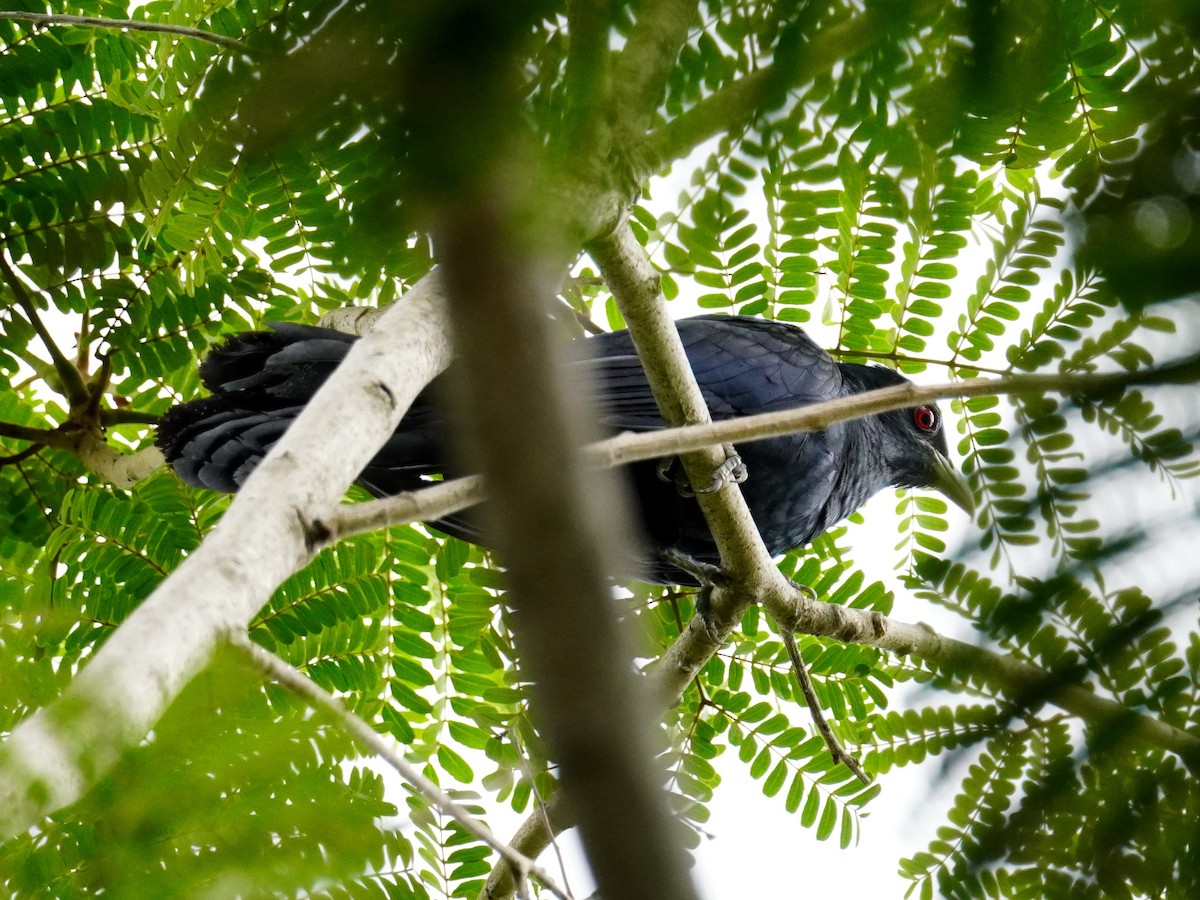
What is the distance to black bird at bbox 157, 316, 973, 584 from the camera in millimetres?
2516

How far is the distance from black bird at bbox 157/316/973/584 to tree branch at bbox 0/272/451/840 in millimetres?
1010

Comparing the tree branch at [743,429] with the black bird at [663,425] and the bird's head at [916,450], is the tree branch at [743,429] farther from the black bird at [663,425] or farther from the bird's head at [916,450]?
the bird's head at [916,450]

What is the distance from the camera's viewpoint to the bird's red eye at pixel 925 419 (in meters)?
4.01

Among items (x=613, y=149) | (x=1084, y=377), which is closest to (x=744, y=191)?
(x=613, y=149)

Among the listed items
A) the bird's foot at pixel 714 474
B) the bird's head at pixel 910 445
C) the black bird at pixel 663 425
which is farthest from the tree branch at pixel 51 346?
the bird's head at pixel 910 445

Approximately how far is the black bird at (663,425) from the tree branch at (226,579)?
101cm

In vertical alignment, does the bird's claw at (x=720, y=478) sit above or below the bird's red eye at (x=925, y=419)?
below

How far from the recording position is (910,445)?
12.8ft

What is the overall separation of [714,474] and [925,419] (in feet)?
5.41

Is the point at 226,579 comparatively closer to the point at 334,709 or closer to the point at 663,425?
the point at 334,709

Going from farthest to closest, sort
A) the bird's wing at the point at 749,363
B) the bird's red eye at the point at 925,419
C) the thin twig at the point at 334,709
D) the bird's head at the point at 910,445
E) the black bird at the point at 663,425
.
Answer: the bird's red eye at the point at 925,419, the bird's head at the point at 910,445, the bird's wing at the point at 749,363, the black bird at the point at 663,425, the thin twig at the point at 334,709

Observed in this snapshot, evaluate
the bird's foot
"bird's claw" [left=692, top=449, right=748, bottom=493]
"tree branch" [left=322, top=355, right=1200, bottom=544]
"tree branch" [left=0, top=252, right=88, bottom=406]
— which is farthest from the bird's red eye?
"tree branch" [left=0, top=252, right=88, bottom=406]

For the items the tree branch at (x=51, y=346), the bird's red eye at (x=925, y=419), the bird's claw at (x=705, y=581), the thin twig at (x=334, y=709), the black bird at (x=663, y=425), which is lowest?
the thin twig at (x=334, y=709)

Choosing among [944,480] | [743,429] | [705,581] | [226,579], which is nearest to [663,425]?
[705,581]
